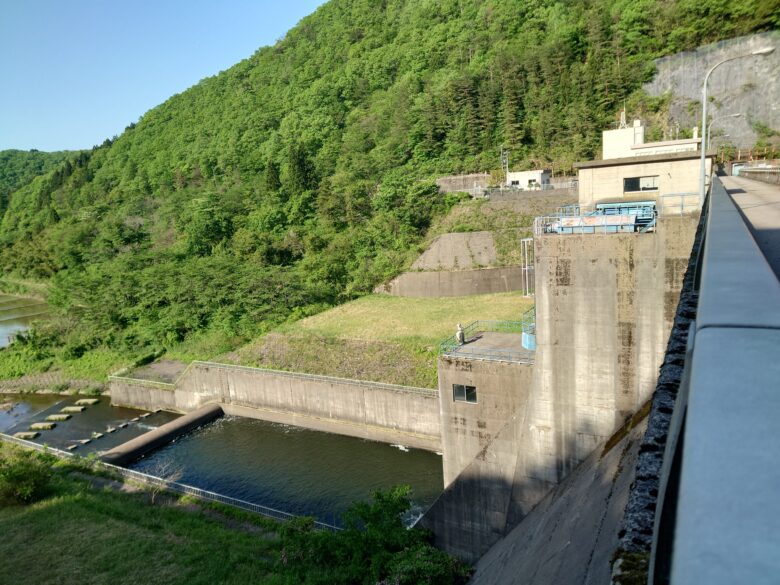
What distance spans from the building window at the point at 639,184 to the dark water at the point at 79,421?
2795 cm

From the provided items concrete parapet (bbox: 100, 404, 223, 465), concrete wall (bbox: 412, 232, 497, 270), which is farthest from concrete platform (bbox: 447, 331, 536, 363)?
concrete wall (bbox: 412, 232, 497, 270)

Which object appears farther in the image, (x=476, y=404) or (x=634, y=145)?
(x=634, y=145)

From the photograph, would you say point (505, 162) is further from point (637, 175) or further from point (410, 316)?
point (637, 175)

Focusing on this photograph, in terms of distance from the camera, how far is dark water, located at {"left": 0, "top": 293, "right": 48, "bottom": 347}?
176 feet

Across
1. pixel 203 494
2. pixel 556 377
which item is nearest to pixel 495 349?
pixel 556 377

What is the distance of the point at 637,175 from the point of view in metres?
17.7

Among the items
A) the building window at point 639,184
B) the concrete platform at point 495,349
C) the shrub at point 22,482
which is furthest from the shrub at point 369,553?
the building window at point 639,184

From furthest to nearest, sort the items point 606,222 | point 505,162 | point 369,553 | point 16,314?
Answer: point 16,314 → point 505,162 → point 369,553 → point 606,222

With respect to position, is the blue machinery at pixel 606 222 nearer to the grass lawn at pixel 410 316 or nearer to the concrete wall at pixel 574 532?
the concrete wall at pixel 574 532

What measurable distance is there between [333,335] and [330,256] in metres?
14.8

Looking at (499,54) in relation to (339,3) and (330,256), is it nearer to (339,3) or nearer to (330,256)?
(330,256)

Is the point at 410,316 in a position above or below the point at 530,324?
below

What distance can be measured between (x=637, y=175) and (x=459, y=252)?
22.4m

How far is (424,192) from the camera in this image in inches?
1822
